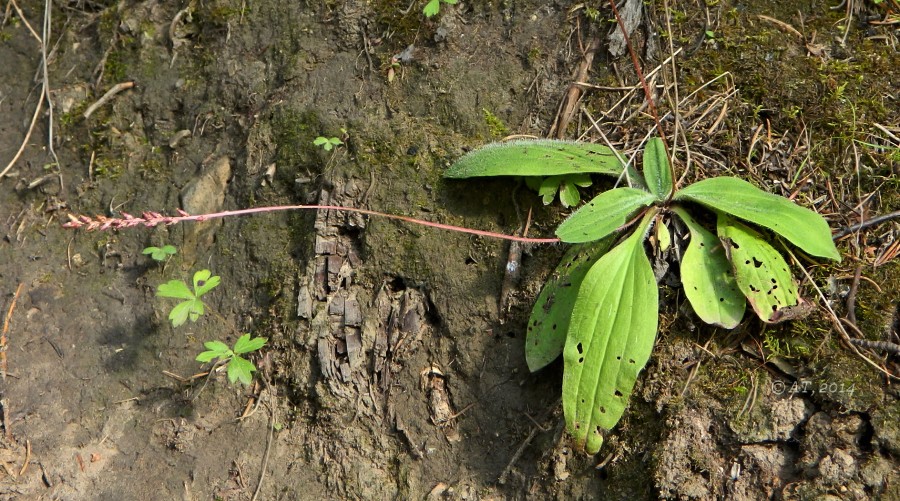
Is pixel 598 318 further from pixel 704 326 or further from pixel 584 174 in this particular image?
pixel 584 174

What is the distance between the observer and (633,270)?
2852mm

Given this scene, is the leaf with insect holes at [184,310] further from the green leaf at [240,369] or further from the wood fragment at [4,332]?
the wood fragment at [4,332]

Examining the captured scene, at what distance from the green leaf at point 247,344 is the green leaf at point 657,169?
199 cm

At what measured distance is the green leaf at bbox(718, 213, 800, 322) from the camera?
8.99 ft

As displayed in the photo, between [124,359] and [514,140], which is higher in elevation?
[514,140]

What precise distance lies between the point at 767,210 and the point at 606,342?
88cm

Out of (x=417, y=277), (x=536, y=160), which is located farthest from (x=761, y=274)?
(x=417, y=277)

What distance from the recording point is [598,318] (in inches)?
109

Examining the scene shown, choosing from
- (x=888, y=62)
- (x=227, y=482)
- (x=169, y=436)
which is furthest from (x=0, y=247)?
(x=888, y=62)

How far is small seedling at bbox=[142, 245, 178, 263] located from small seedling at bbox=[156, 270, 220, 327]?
0.34m

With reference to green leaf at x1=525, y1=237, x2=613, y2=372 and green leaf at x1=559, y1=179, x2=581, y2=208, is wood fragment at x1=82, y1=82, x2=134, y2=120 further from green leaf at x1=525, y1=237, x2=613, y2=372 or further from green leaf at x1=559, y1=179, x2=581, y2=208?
green leaf at x1=525, y1=237, x2=613, y2=372

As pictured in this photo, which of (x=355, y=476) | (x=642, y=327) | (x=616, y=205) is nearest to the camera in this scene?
(x=642, y=327)

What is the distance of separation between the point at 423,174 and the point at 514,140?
488mm

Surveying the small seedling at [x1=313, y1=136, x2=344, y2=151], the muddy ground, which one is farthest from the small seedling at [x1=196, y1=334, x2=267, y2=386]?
the small seedling at [x1=313, y1=136, x2=344, y2=151]
